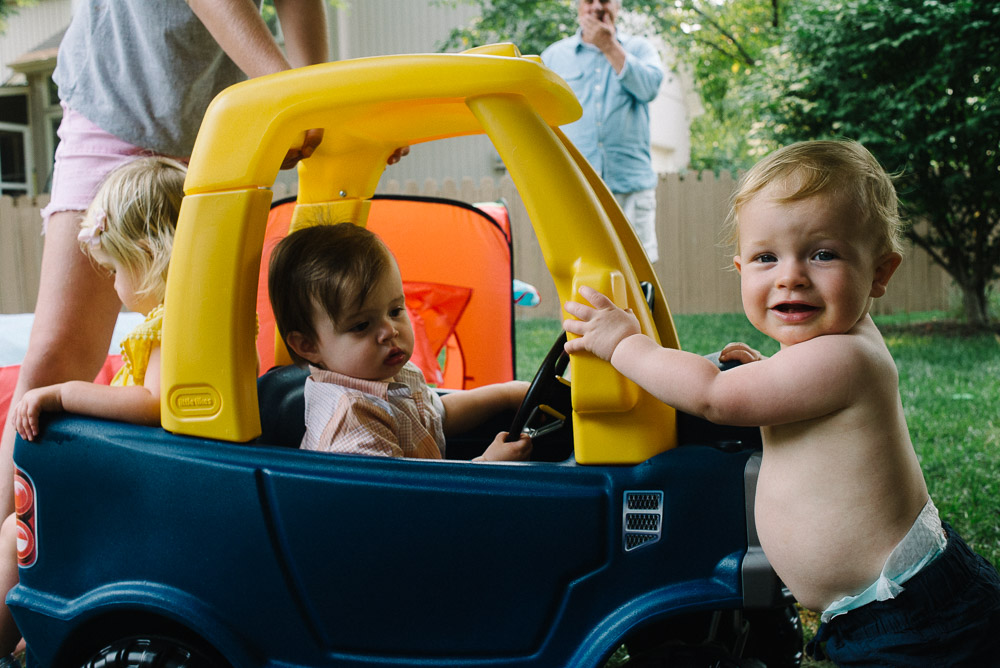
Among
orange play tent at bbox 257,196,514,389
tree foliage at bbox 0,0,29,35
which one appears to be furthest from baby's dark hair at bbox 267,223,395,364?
tree foliage at bbox 0,0,29,35

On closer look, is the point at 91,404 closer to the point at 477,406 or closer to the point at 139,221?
the point at 139,221

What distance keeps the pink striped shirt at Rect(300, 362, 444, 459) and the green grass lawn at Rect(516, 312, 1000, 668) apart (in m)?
1.05

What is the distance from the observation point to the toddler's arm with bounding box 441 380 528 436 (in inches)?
79.4

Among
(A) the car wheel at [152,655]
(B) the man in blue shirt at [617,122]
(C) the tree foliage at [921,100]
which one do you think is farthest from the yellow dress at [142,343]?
(C) the tree foliage at [921,100]

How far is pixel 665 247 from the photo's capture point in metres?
8.61

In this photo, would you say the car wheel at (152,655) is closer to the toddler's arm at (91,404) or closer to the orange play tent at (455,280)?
the toddler's arm at (91,404)

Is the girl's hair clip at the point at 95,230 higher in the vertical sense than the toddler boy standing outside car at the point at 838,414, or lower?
higher

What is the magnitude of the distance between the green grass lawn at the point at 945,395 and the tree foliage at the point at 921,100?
0.82m

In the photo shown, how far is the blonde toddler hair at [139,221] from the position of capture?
5.73 feet

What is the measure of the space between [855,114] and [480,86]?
5.92 m

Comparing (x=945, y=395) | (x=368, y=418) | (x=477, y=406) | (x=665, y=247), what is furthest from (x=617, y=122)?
(x=368, y=418)

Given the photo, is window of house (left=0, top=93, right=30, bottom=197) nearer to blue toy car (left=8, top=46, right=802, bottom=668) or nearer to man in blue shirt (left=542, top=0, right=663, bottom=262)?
man in blue shirt (left=542, top=0, right=663, bottom=262)

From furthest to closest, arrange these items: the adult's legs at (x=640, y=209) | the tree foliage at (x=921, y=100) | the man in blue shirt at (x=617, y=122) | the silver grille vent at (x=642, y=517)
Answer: the tree foliage at (x=921, y=100), the adult's legs at (x=640, y=209), the man in blue shirt at (x=617, y=122), the silver grille vent at (x=642, y=517)

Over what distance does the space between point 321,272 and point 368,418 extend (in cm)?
30
